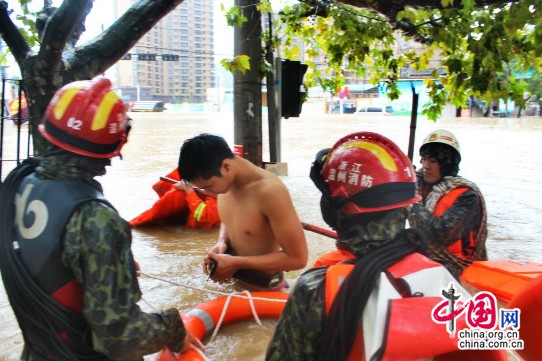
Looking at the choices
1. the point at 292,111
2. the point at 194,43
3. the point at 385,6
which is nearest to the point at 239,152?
the point at 292,111

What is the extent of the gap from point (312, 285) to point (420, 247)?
341 mm

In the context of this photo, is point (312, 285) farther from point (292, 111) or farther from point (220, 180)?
point (292, 111)

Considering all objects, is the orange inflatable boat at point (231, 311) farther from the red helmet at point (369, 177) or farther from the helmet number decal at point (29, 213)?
the red helmet at point (369, 177)

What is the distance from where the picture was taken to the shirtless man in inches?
104

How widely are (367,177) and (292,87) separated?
289 inches

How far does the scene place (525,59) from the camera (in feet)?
14.4

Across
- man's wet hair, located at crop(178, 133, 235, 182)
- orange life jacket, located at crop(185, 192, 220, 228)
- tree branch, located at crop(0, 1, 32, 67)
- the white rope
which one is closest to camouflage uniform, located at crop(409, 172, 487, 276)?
the white rope

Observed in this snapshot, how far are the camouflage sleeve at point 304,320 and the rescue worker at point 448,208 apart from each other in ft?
6.73

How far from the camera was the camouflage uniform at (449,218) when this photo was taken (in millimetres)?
3256

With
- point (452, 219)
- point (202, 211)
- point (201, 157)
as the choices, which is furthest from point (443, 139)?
point (202, 211)

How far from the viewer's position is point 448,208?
130 inches

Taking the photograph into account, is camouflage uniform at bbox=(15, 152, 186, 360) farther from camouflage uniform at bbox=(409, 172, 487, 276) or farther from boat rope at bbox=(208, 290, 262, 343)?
camouflage uniform at bbox=(409, 172, 487, 276)

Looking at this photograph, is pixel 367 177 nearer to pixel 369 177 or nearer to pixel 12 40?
pixel 369 177

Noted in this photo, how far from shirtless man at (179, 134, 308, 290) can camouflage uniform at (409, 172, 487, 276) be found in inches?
38.9
